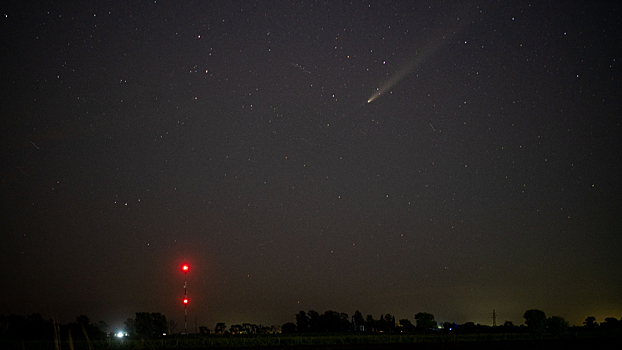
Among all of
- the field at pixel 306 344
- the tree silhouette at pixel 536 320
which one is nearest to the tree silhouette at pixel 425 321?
the tree silhouette at pixel 536 320

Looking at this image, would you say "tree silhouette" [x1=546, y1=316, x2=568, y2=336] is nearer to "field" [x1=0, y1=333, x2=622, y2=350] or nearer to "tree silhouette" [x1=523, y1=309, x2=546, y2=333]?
"tree silhouette" [x1=523, y1=309, x2=546, y2=333]

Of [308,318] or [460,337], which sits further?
[308,318]

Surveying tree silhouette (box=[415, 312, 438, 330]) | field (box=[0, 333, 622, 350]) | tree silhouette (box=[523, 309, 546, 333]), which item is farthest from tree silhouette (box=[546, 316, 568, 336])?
tree silhouette (box=[415, 312, 438, 330])

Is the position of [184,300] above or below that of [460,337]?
above

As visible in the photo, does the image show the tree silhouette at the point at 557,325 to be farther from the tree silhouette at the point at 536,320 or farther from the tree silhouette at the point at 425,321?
the tree silhouette at the point at 425,321

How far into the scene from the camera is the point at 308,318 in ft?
427

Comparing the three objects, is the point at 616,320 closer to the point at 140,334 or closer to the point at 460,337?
the point at 460,337

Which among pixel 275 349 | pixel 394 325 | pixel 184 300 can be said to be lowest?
pixel 394 325

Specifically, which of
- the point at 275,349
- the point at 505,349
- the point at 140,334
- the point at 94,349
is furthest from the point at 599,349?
the point at 140,334

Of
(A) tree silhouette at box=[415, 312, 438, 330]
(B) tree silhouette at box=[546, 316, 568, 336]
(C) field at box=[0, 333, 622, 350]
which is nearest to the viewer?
(C) field at box=[0, 333, 622, 350]

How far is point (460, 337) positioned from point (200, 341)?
32542 millimetres

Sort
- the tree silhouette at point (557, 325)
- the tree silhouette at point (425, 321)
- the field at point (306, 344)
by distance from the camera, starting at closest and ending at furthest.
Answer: the field at point (306, 344), the tree silhouette at point (557, 325), the tree silhouette at point (425, 321)

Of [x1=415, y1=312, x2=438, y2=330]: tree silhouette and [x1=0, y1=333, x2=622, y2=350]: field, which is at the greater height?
[x1=0, y1=333, x2=622, y2=350]: field

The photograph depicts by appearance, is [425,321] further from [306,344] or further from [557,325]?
[306,344]
